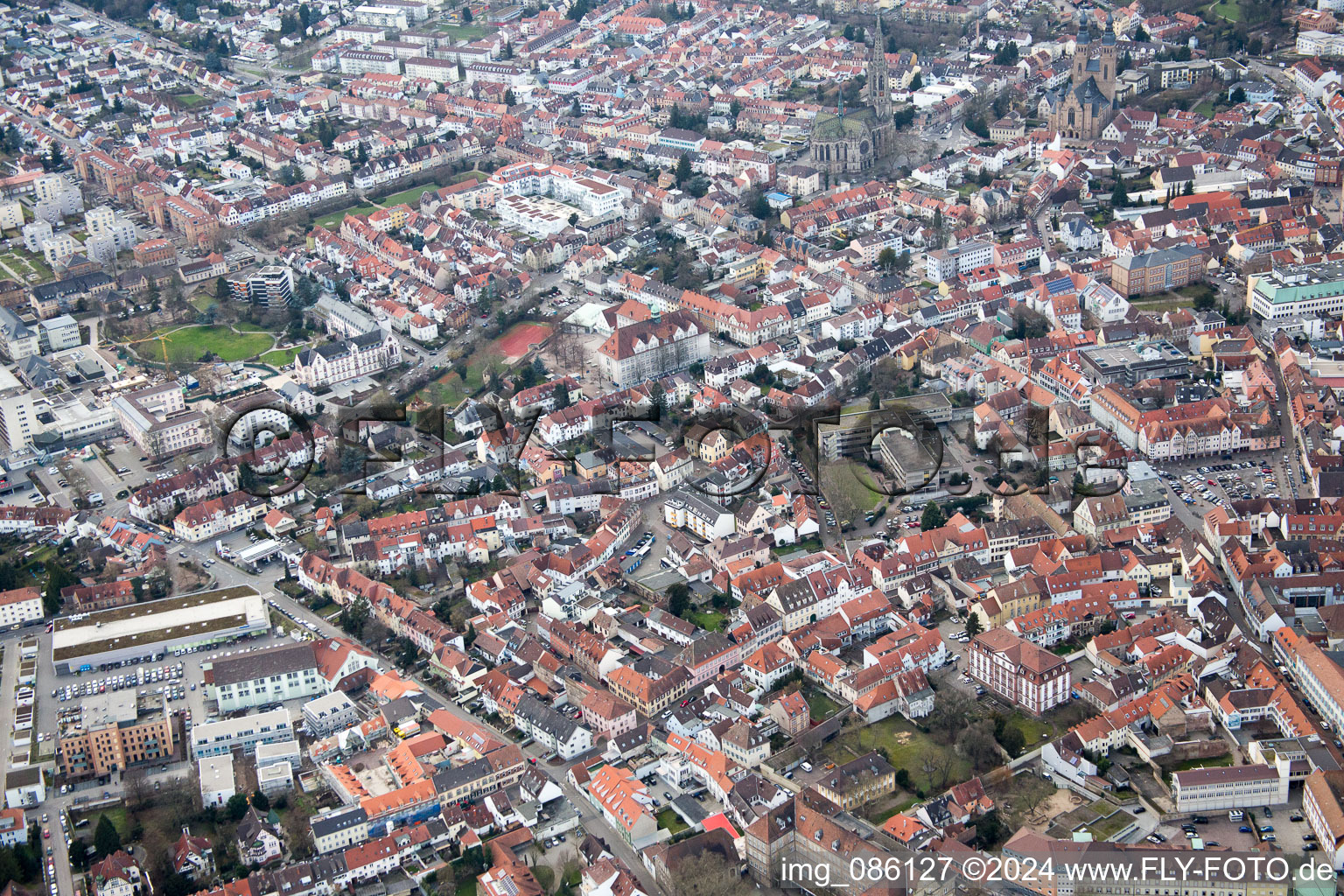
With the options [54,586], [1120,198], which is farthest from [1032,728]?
[1120,198]

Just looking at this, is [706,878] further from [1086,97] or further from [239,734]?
[1086,97]

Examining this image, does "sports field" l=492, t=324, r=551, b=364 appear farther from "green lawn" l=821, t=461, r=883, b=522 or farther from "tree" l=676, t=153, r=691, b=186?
"tree" l=676, t=153, r=691, b=186

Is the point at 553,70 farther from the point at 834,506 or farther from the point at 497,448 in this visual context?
the point at 834,506

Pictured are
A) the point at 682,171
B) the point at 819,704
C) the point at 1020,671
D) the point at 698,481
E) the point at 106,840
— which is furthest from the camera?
the point at 682,171

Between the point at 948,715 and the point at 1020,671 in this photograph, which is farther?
the point at 1020,671

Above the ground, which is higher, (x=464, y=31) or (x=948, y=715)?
(x=464, y=31)

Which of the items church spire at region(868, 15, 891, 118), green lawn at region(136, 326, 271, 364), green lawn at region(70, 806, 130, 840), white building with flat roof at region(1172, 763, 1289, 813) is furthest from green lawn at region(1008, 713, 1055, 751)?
church spire at region(868, 15, 891, 118)
